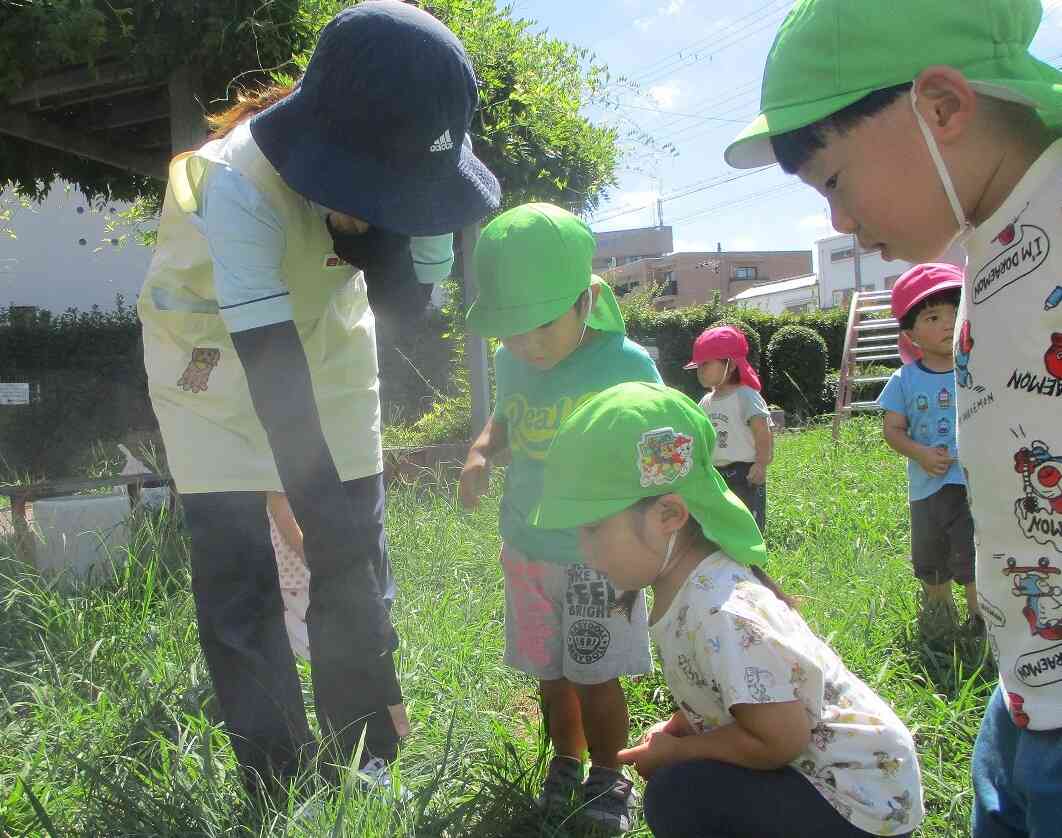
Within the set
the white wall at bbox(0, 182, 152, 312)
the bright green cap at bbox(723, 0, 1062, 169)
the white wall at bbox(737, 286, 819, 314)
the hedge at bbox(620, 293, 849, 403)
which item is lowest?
the bright green cap at bbox(723, 0, 1062, 169)

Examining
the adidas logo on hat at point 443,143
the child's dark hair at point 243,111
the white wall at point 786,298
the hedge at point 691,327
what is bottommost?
the adidas logo on hat at point 443,143

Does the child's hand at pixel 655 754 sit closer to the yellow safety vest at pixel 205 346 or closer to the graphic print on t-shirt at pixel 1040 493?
the graphic print on t-shirt at pixel 1040 493

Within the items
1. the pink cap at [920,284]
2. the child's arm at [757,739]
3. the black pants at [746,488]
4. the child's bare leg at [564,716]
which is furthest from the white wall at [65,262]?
the child's arm at [757,739]

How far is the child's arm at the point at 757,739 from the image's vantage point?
1.35 metres

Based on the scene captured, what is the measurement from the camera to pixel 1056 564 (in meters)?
0.98

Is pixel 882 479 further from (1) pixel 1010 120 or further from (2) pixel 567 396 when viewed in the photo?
(1) pixel 1010 120

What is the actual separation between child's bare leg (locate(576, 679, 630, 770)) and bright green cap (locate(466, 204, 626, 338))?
2.66 ft

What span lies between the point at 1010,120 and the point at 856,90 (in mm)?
173

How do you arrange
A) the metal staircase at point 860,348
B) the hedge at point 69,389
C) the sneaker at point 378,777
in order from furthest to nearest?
the hedge at point 69,389
the metal staircase at point 860,348
the sneaker at point 378,777

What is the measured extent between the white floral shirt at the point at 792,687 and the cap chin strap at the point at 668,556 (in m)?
0.06

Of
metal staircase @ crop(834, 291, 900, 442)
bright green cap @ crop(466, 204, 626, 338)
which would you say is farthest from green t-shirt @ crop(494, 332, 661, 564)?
metal staircase @ crop(834, 291, 900, 442)

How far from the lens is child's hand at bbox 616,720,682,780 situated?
1.48 m

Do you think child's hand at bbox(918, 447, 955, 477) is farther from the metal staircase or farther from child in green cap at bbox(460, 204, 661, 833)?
the metal staircase

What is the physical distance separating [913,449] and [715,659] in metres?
2.12
